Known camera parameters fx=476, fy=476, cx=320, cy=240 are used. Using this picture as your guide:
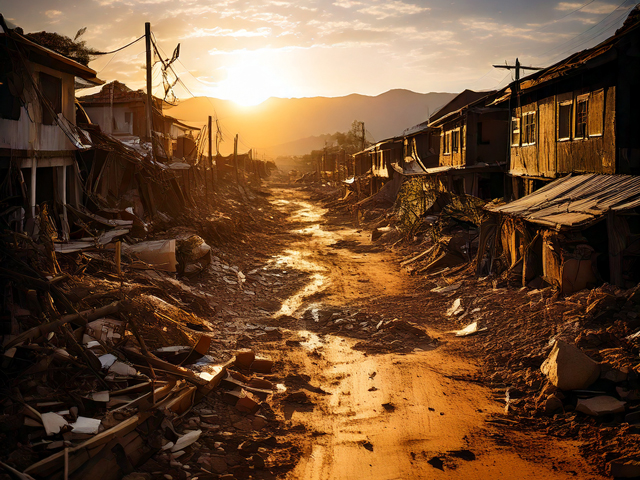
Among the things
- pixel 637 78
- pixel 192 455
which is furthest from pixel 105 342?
pixel 637 78

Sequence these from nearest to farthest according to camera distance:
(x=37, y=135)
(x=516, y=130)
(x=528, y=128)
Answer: (x=37, y=135), (x=528, y=128), (x=516, y=130)

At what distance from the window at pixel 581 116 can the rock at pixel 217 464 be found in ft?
44.6

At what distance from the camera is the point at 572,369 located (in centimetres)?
754

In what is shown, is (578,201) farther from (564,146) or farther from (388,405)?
(388,405)

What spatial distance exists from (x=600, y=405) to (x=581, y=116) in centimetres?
1063

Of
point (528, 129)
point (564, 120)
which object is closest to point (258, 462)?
point (564, 120)

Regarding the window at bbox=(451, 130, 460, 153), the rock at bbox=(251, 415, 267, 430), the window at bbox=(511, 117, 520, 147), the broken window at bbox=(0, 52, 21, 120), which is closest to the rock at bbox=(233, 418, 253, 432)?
the rock at bbox=(251, 415, 267, 430)

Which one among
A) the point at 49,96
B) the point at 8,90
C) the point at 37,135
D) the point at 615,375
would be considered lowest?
the point at 615,375

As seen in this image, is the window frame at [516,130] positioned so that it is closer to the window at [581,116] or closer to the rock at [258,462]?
the window at [581,116]

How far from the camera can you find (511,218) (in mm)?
13414

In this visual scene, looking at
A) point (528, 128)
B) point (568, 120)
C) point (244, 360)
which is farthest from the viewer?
point (528, 128)

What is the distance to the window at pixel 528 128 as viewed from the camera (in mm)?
17875

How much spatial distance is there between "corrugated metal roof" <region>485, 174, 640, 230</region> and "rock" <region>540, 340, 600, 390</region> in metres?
3.49

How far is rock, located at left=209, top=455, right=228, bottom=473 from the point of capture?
19.9ft
